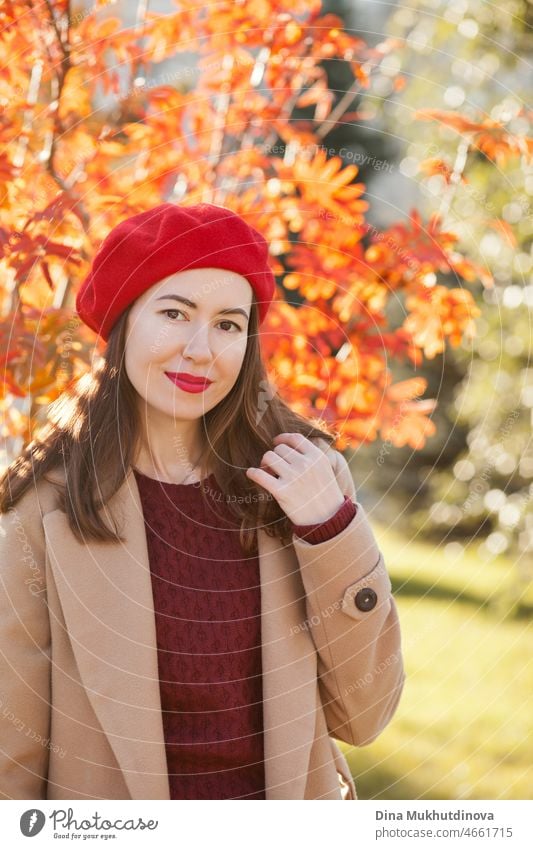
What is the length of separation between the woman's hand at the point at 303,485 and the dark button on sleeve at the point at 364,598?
0.17m

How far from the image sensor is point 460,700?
19.1 feet

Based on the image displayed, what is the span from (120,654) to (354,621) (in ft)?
1.56

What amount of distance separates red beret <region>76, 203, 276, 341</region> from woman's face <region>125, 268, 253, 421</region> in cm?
3

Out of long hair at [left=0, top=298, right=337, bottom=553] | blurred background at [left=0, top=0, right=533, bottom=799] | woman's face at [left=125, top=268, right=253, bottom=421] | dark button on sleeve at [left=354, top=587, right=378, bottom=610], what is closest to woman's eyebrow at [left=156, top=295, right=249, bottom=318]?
woman's face at [left=125, top=268, right=253, bottom=421]

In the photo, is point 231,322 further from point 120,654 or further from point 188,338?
point 120,654

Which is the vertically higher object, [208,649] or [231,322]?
[231,322]

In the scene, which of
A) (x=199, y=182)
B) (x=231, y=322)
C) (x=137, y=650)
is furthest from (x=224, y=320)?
(x=199, y=182)

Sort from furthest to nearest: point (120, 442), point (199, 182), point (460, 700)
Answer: point (460, 700) < point (199, 182) < point (120, 442)

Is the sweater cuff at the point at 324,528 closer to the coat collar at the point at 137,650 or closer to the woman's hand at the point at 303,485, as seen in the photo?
the woman's hand at the point at 303,485

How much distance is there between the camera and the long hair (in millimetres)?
2047

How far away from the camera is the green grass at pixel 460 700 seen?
4715 mm

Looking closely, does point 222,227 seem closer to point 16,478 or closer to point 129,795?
point 16,478

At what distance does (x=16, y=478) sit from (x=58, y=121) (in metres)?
1.35
